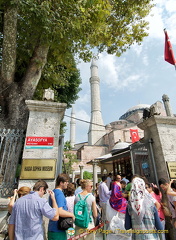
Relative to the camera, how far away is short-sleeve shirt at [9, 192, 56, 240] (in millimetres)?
1899

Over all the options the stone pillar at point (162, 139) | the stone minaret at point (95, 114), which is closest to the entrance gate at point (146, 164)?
the stone pillar at point (162, 139)

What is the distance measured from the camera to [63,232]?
2.23 m

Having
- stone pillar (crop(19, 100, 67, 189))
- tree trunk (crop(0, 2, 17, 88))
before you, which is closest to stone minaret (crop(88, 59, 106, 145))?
tree trunk (crop(0, 2, 17, 88))

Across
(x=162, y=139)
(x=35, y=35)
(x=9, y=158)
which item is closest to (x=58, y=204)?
(x=9, y=158)

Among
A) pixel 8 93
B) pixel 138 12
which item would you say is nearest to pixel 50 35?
pixel 8 93

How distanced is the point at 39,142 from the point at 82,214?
6.31 ft

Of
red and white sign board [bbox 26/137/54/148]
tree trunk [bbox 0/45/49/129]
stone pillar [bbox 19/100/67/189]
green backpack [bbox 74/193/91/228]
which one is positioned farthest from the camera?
tree trunk [bbox 0/45/49/129]

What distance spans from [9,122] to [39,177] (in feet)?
6.03

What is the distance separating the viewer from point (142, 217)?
6.73 feet

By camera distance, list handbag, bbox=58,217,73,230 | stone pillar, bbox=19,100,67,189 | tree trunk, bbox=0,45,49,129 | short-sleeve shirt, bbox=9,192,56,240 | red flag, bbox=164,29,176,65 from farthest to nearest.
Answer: red flag, bbox=164,29,176,65 < tree trunk, bbox=0,45,49,129 < stone pillar, bbox=19,100,67,189 < handbag, bbox=58,217,73,230 < short-sleeve shirt, bbox=9,192,56,240

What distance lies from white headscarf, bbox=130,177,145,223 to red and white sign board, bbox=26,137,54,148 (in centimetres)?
225

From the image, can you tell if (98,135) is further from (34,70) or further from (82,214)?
(82,214)

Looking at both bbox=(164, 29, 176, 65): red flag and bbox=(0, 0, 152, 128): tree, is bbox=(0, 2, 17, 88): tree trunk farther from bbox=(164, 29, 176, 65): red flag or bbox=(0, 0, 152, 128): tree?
bbox=(164, 29, 176, 65): red flag

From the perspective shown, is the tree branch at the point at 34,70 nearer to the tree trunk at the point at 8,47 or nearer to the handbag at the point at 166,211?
the tree trunk at the point at 8,47
